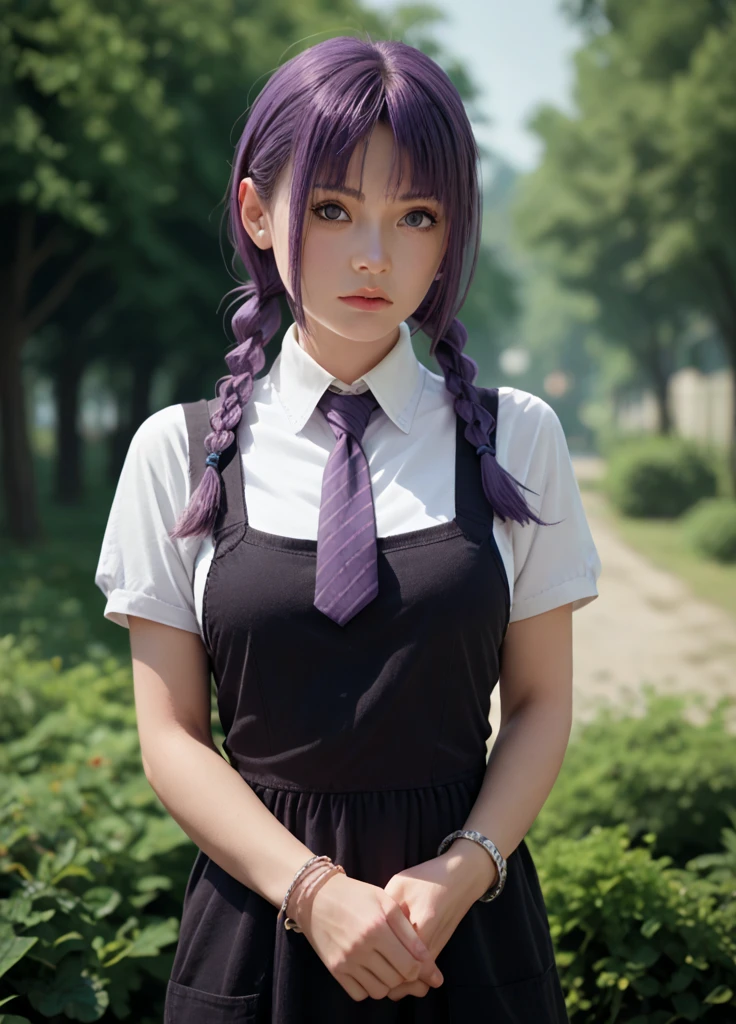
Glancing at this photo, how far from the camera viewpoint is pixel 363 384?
1886 millimetres

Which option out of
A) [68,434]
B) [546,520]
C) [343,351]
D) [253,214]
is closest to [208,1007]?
[546,520]

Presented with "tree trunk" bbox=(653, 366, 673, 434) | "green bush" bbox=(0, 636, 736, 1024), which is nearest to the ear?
"green bush" bbox=(0, 636, 736, 1024)

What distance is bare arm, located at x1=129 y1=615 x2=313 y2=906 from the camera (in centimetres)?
163

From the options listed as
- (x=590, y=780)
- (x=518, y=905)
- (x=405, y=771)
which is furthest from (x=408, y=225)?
(x=590, y=780)

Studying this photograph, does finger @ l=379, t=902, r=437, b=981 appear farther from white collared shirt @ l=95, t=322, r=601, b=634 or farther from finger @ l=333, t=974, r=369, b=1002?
white collared shirt @ l=95, t=322, r=601, b=634

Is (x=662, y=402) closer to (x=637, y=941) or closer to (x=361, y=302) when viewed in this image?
(x=637, y=941)

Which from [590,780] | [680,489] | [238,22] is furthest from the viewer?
[680,489]

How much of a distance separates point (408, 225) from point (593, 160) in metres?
20.7

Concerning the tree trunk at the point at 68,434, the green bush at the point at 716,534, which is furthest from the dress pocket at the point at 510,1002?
the tree trunk at the point at 68,434

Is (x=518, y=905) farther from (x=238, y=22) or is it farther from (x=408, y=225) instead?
(x=238, y=22)

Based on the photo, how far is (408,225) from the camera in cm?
175

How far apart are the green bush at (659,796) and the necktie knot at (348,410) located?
2.12m

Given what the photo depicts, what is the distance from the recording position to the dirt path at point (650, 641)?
829 cm

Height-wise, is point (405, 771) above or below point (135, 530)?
below
